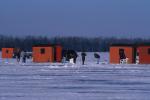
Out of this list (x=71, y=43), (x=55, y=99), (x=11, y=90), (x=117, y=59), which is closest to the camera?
(x=55, y=99)

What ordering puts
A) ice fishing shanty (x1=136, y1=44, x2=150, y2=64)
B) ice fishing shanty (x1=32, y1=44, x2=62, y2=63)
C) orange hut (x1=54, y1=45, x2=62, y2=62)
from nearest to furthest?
ice fishing shanty (x1=136, y1=44, x2=150, y2=64) < ice fishing shanty (x1=32, y1=44, x2=62, y2=63) < orange hut (x1=54, y1=45, x2=62, y2=62)

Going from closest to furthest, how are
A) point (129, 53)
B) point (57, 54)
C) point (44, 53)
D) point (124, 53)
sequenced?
point (124, 53) < point (129, 53) < point (44, 53) < point (57, 54)

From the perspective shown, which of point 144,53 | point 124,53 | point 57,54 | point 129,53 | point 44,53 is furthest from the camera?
point 57,54

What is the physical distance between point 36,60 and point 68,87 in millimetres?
30498

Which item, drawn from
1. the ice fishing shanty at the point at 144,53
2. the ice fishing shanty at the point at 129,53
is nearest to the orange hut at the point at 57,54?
the ice fishing shanty at the point at 129,53

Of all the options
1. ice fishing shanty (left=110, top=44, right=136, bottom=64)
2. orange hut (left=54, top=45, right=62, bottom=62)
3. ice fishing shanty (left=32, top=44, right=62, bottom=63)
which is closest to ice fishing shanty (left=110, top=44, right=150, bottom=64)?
ice fishing shanty (left=110, top=44, right=136, bottom=64)

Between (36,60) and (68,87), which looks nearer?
(68,87)

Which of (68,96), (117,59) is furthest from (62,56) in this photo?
(68,96)

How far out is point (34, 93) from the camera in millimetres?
19000

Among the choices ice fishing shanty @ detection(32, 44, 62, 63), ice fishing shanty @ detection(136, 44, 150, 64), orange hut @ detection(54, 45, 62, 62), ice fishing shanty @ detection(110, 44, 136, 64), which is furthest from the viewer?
orange hut @ detection(54, 45, 62, 62)

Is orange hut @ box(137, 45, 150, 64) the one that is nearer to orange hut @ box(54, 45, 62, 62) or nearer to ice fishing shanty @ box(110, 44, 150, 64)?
ice fishing shanty @ box(110, 44, 150, 64)

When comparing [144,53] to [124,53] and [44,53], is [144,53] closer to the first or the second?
[124,53]

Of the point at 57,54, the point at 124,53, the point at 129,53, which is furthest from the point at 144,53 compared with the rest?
the point at 57,54

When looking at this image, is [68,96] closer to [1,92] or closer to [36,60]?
[1,92]
